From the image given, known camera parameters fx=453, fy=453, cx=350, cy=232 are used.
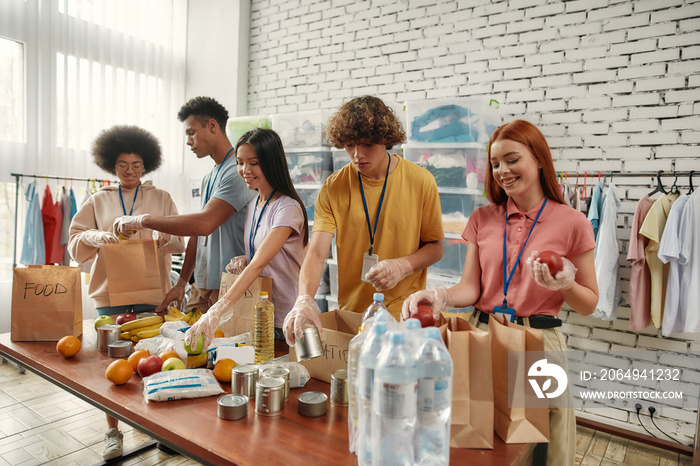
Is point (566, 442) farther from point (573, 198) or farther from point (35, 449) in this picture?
point (35, 449)

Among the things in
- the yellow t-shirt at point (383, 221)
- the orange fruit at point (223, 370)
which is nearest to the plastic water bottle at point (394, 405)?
the orange fruit at point (223, 370)

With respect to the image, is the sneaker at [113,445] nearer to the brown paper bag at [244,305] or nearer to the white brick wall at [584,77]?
the brown paper bag at [244,305]

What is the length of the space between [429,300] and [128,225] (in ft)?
5.20

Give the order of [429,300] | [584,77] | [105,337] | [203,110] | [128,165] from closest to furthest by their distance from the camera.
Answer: [429,300]
[105,337]
[203,110]
[128,165]
[584,77]

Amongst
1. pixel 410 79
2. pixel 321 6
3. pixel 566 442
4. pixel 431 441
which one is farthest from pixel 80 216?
pixel 321 6

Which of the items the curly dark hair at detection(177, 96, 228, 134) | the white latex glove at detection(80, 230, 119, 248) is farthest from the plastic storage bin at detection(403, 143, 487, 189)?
the white latex glove at detection(80, 230, 119, 248)

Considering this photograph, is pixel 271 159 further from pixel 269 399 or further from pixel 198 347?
pixel 269 399

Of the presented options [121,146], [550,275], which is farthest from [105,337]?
[550,275]

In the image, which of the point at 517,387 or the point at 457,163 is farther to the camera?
the point at 457,163

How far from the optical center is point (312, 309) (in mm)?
1556

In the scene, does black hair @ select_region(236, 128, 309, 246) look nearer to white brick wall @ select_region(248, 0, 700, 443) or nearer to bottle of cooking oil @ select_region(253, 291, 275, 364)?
bottle of cooking oil @ select_region(253, 291, 275, 364)

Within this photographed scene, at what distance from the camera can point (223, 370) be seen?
151cm

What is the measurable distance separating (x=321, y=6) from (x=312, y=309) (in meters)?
4.20

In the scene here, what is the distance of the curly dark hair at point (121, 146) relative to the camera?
9.16ft
